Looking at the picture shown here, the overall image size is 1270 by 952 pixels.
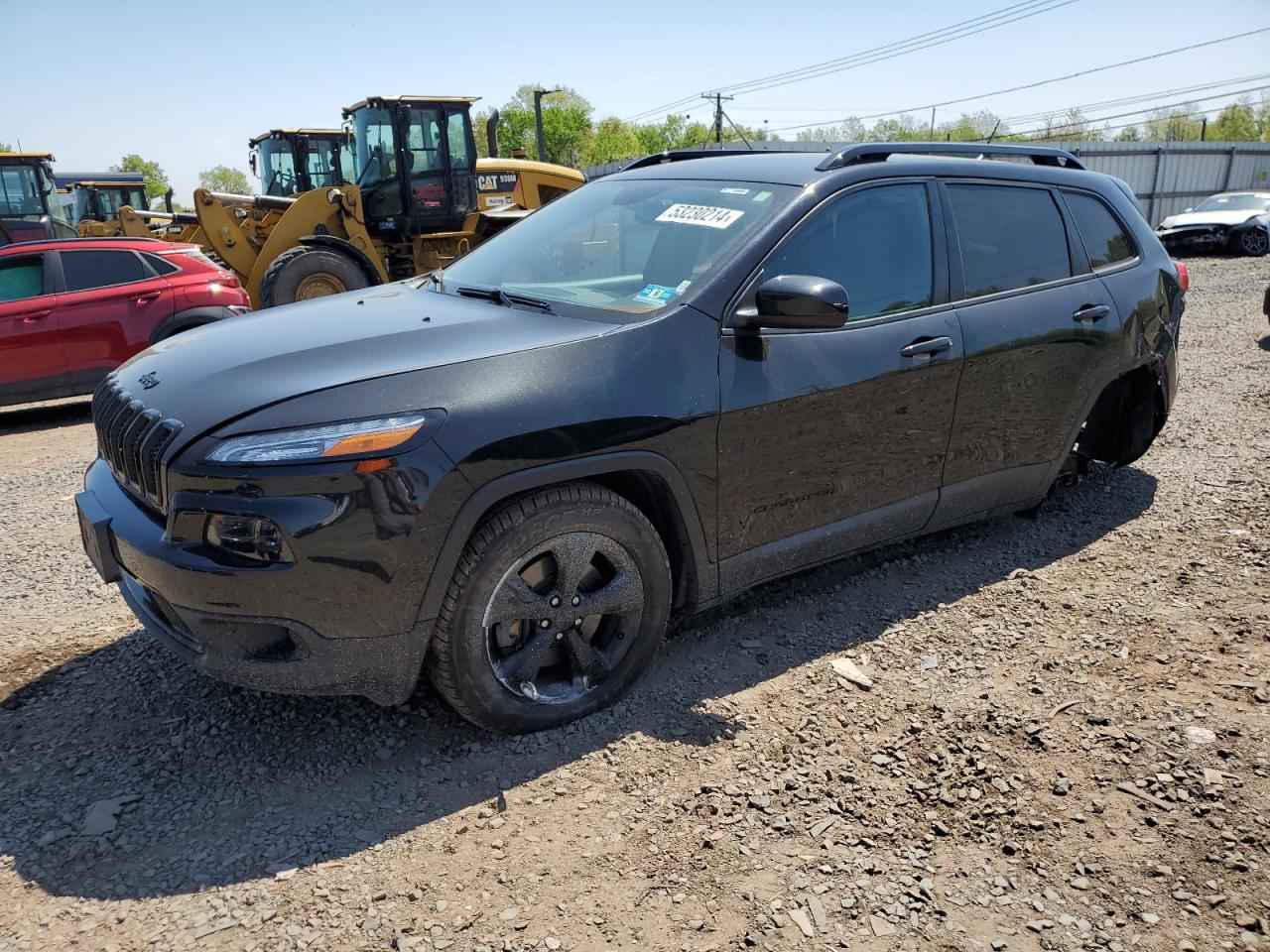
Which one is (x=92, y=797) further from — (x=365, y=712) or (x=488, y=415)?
(x=488, y=415)

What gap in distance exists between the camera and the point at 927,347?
359 cm

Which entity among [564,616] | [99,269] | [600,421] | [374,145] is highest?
[374,145]

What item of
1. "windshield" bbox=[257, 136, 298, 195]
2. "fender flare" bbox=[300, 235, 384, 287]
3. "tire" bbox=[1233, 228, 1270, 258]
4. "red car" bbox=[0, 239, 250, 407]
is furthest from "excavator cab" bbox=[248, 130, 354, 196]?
"tire" bbox=[1233, 228, 1270, 258]

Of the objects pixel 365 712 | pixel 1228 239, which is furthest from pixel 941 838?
pixel 1228 239

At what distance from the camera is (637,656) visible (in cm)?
311

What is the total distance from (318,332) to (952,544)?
307cm

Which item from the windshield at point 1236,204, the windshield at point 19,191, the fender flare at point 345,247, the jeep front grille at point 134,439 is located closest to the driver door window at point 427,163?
the fender flare at point 345,247

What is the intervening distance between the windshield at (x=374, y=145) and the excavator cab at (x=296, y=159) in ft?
6.16

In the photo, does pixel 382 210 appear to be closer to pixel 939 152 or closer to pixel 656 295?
pixel 939 152

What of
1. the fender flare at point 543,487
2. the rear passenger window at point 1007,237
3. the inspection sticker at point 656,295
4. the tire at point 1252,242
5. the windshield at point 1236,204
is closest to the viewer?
the fender flare at point 543,487

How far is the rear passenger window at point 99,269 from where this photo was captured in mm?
8469

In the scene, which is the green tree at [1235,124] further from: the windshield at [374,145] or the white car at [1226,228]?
the windshield at [374,145]

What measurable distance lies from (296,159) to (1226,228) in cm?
1912

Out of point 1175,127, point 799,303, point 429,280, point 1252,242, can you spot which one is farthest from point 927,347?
point 1175,127
